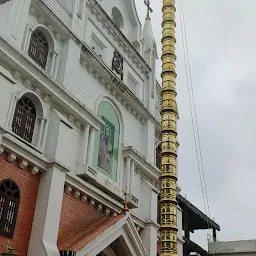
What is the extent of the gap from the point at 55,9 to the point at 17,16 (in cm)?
251

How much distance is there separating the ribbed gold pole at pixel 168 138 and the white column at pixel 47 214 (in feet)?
10.8

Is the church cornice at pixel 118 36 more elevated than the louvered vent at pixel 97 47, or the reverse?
the church cornice at pixel 118 36

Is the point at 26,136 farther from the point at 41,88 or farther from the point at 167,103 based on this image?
the point at 167,103

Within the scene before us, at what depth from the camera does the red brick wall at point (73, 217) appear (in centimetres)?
1382

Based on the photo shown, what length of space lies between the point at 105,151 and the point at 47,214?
16.0ft

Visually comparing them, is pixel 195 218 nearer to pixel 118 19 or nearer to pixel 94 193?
pixel 118 19

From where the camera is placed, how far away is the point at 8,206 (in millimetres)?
12117

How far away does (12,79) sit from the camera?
12.6 meters

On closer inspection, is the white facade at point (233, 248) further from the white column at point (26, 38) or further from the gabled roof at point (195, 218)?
the white column at point (26, 38)

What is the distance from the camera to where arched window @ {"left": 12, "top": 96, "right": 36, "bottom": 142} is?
44.1 feet

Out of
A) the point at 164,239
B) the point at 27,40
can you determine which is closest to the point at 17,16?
the point at 27,40

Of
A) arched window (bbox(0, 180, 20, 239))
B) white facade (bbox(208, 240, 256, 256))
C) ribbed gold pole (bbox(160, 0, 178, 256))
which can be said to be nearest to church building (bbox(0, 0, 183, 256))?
arched window (bbox(0, 180, 20, 239))

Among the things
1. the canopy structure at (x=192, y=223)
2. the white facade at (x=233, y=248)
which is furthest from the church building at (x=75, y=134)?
the white facade at (x=233, y=248)

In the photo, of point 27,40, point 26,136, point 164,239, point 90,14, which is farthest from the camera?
point 90,14
